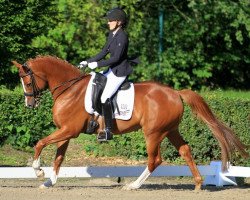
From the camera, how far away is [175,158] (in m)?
15.1

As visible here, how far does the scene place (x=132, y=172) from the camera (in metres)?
12.0

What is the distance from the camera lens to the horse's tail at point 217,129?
1170 cm

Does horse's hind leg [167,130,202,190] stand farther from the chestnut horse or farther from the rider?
the rider

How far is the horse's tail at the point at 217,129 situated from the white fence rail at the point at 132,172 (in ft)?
1.39

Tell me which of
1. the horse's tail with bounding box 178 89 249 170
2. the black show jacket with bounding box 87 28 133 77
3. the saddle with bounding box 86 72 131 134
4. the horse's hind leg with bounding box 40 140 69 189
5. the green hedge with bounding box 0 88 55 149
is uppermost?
the black show jacket with bounding box 87 28 133 77

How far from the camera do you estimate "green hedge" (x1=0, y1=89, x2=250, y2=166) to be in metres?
14.6

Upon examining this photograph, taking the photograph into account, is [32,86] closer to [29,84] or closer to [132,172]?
[29,84]

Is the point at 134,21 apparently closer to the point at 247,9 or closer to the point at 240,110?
the point at 247,9

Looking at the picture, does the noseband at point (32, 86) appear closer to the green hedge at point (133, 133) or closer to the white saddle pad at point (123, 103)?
the white saddle pad at point (123, 103)

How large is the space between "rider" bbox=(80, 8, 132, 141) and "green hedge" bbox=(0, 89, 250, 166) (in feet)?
11.6

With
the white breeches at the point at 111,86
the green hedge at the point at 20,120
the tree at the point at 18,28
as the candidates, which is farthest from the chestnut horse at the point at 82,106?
Answer: the tree at the point at 18,28

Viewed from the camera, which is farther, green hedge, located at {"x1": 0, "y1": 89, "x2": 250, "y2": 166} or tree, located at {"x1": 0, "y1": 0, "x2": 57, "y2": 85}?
tree, located at {"x1": 0, "y1": 0, "x2": 57, "y2": 85}

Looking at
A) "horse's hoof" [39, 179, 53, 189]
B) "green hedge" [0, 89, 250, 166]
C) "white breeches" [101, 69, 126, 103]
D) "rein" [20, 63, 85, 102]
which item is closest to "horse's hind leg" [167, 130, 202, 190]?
"white breeches" [101, 69, 126, 103]

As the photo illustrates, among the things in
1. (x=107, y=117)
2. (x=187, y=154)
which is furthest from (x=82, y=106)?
(x=187, y=154)
